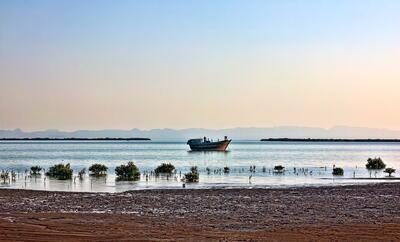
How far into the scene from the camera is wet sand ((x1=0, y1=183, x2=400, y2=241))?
16391 mm

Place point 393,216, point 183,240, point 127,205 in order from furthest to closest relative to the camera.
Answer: point 127,205, point 393,216, point 183,240

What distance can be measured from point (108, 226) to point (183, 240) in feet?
11.8

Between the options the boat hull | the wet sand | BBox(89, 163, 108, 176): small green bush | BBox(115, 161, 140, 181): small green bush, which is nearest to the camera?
the wet sand

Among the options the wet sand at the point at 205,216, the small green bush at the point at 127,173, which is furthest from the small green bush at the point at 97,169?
the wet sand at the point at 205,216

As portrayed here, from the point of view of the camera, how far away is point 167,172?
58.6 meters

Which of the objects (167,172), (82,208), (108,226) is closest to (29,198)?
(82,208)

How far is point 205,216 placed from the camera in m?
21.6

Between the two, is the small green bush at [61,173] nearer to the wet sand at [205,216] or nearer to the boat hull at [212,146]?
the wet sand at [205,216]

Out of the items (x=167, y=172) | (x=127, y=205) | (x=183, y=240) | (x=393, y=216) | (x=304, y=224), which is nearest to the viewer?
(x=183, y=240)

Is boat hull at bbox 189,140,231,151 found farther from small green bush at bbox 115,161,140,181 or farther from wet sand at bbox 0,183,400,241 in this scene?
wet sand at bbox 0,183,400,241

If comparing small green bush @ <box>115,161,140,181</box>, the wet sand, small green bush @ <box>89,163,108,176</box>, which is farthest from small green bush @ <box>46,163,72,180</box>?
the wet sand

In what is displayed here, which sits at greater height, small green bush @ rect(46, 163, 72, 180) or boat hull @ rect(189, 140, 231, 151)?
boat hull @ rect(189, 140, 231, 151)

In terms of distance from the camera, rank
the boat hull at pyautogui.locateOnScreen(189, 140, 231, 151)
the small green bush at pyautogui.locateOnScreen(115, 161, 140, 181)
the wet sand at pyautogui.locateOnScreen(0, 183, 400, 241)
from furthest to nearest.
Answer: the boat hull at pyautogui.locateOnScreen(189, 140, 231, 151), the small green bush at pyautogui.locateOnScreen(115, 161, 140, 181), the wet sand at pyautogui.locateOnScreen(0, 183, 400, 241)

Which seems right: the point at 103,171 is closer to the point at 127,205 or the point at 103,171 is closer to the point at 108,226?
the point at 127,205
